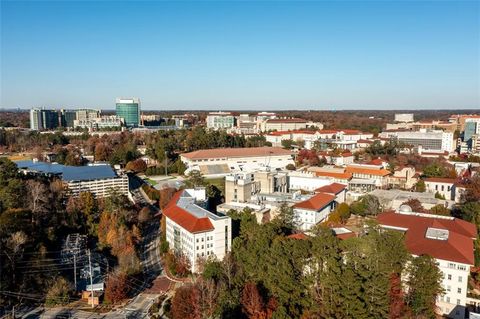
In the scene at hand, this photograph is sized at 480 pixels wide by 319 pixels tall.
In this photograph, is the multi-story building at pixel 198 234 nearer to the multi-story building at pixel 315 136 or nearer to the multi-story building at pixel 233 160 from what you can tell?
the multi-story building at pixel 233 160

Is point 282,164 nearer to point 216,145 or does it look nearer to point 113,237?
point 216,145

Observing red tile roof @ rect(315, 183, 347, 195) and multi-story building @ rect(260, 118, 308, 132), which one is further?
multi-story building @ rect(260, 118, 308, 132)

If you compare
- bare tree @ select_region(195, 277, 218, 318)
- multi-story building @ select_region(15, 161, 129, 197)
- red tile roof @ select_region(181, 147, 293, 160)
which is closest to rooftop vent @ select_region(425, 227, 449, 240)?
bare tree @ select_region(195, 277, 218, 318)

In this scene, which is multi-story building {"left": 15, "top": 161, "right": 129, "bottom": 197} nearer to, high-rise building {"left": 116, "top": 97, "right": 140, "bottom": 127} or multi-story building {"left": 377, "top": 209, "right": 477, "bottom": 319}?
multi-story building {"left": 377, "top": 209, "right": 477, "bottom": 319}

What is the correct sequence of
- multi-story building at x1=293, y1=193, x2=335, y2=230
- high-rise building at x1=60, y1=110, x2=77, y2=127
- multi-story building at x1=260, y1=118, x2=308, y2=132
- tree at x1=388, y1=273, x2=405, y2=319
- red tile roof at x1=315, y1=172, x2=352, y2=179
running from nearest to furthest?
1. tree at x1=388, y1=273, x2=405, y2=319
2. multi-story building at x1=293, y1=193, x2=335, y2=230
3. red tile roof at x1=315, y1=172, x2=352, y2=179
4. multi-story building at x1=260, y1=118, x2=308, y2=132
5. high-rise building at x1=60, y1=110, x2=77, y2=127

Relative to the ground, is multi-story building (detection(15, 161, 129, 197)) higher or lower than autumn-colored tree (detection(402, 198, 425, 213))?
higher

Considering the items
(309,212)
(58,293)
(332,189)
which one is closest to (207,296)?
(58,293)


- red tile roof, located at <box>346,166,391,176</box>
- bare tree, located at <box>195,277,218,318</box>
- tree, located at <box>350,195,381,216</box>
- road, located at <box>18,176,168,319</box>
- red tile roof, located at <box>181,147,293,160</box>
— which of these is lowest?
road, located at <box>18,176,168,319</box>

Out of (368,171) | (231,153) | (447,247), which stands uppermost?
(231,153)

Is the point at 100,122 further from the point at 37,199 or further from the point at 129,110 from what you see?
the point at 37,199
